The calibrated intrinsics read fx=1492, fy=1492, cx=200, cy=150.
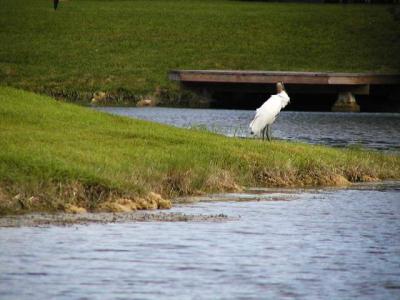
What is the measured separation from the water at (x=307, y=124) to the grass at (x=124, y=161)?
7025 mm

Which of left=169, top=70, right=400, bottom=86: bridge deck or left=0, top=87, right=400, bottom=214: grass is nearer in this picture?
left=0, top=87, right=400, bottom=214: grass

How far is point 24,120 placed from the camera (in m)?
27.1

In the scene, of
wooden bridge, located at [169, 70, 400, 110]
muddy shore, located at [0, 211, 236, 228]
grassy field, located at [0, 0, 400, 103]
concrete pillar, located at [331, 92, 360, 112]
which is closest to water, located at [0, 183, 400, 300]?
muddy shore, located at [0, 211, 236, 228]

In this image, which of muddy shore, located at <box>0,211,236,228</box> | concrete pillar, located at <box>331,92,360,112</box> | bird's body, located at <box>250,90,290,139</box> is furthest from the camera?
concrete pillar, located at <box>331,92,360,112</box>

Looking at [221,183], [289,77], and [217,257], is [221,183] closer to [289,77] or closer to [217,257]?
[217,257]

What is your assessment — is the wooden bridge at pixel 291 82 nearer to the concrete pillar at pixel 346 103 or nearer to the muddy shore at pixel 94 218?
the concrete pillar at pixel 346 103

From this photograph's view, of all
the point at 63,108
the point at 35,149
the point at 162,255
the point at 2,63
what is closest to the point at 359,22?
the point at 2,63

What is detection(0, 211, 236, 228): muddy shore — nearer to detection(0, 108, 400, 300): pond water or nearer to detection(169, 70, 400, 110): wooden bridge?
detection(0, 108, 400, 300): pond water

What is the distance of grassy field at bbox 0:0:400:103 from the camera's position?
5859 cm

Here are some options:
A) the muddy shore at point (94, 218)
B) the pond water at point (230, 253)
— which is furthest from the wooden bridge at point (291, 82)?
the muddy shore at point (94, 218)

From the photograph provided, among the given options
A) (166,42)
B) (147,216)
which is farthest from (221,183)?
(166,42)

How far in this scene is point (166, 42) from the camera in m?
64.9

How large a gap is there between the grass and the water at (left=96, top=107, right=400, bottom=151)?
23.0 ft

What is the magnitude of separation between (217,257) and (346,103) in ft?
119
